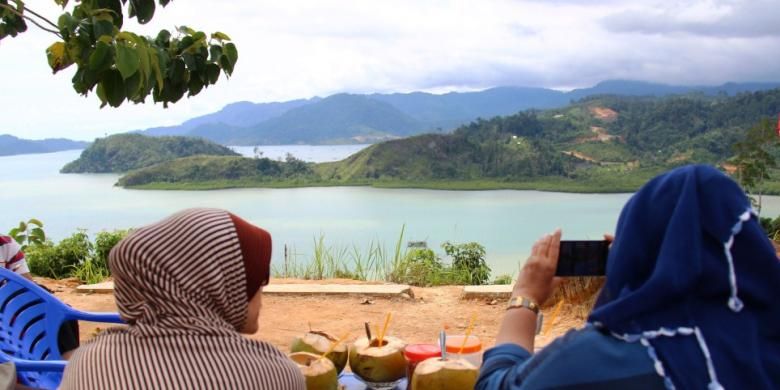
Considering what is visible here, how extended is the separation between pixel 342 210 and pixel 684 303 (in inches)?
380

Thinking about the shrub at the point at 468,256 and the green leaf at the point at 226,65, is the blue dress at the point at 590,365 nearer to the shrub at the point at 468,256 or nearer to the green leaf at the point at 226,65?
the green leaf at the point at 226,65

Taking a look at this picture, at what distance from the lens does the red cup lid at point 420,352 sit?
2.25 metres

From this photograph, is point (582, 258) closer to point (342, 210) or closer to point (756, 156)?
point (756, 156)

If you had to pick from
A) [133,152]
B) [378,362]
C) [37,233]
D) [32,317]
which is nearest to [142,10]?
[32,317]

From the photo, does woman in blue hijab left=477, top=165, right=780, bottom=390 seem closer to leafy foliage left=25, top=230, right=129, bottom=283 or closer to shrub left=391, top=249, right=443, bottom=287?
shrub left=391, top=249, right=443, bottom=287

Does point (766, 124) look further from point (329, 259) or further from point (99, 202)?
point (99, 202)

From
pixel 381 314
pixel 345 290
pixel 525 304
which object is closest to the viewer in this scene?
pixel 525 304

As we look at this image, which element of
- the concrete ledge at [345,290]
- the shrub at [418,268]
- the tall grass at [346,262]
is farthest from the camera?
the tall grass at [346,262]

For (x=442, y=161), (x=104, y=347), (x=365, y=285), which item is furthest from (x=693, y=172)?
(x=442, y=161)

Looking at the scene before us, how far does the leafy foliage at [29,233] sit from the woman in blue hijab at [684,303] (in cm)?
849

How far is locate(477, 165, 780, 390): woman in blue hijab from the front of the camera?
1.31m

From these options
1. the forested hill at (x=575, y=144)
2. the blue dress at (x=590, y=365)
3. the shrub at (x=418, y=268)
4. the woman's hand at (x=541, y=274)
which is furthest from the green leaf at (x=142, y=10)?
the forested hill at (x=575, y=144)

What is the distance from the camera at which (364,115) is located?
25375 millimetres

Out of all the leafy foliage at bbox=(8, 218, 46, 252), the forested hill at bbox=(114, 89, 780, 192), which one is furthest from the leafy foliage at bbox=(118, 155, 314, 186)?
the leafy foliage at bbox=(8, 218, 46, 252)
